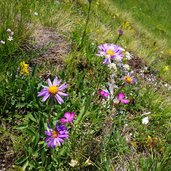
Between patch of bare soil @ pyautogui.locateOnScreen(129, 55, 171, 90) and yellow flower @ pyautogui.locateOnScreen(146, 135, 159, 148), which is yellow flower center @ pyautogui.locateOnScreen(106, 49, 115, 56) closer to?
yellow flower @ pyautogui.locateOnScreen(146, 135, 159, 148)

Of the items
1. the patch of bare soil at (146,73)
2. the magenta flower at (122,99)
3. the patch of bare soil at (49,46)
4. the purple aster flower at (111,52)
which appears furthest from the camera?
the patch of bare soil at (146,73)

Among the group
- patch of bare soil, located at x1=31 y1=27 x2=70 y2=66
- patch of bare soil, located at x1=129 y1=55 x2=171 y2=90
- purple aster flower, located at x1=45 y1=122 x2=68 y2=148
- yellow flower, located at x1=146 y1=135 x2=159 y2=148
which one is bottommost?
patch of bare soil, located at x1=129 y1=55 x2=171 y2=90

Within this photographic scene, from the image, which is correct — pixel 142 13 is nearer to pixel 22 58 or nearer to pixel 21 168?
pixel 22 58

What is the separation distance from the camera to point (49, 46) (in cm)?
470

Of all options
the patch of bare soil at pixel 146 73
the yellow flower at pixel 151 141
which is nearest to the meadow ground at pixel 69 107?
the yellow flower at pixel 151 141

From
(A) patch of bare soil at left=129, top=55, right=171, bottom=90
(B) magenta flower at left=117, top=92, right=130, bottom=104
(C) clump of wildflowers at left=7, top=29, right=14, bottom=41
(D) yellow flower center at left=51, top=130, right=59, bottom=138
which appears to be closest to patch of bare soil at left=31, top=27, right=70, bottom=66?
(C) clump of wildflowers at left=7, top=29, right=14, bottom=41

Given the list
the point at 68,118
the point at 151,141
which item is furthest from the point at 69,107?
the point at 151,141

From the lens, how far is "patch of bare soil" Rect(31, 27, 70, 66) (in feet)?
14.8

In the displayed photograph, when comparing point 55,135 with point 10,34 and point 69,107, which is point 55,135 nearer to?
point 69,107

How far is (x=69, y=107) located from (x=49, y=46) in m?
1.34

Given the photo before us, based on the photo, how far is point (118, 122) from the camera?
3883 mm

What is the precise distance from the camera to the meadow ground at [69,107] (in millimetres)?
3195

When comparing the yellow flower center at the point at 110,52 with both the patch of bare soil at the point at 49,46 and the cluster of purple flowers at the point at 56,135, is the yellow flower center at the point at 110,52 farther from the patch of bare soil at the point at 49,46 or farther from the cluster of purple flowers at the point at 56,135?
the patch of bare soil at the point at 49,46

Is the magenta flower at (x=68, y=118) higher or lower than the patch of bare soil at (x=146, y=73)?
higher
